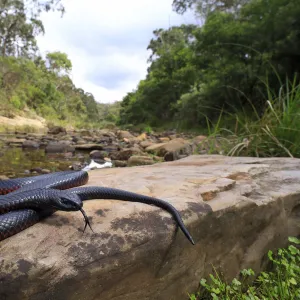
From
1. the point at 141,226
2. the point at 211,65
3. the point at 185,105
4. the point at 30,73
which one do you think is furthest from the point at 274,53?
the point at 30,73

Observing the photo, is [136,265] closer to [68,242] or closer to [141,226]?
[141,226]

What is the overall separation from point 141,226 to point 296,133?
3.26 m

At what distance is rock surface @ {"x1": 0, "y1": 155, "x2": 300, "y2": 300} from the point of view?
4.00 feet

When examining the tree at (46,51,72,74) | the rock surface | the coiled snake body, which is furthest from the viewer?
the tree at (46,51,72,74)

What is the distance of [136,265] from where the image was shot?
1414 millimetres

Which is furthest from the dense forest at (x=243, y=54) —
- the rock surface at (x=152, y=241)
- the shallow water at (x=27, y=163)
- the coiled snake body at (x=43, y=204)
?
the coiled snake body at (x=43, y=204)

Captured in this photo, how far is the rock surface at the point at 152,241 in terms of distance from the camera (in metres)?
1.22

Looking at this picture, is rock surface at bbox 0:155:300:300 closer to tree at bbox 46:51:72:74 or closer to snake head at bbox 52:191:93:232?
snake head at bbox 52:191:93:232

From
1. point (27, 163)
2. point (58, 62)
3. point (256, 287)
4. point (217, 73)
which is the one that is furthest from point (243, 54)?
point (58, 62)

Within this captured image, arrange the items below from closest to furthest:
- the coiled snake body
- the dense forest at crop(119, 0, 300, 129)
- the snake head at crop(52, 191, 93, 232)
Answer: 1. the coiled snake body
2. the snake head at crop(52, 191, 93, 232)
3. the dense forest at crop(119, 0, 300, 129)

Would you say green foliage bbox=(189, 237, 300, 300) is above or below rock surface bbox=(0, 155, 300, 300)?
below

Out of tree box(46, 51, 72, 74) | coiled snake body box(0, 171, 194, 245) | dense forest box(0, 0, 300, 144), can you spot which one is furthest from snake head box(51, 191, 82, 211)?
tree box(46, 51, 72, 74)

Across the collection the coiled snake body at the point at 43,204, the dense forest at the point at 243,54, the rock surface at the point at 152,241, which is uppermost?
the dense forest at the point at 243,54

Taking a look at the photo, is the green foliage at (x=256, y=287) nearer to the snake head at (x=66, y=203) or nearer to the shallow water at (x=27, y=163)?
the snake head at (x=66, y=203)
